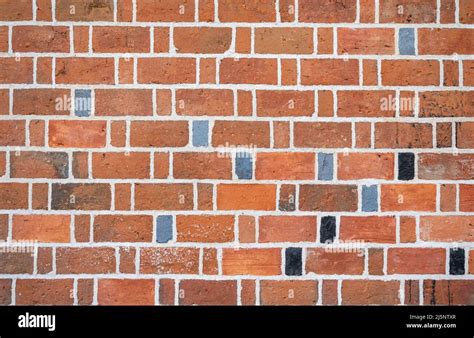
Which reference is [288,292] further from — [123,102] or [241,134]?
[123,102]

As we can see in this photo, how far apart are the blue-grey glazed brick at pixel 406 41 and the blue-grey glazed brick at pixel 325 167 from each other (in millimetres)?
348

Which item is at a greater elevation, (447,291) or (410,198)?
(410,198)

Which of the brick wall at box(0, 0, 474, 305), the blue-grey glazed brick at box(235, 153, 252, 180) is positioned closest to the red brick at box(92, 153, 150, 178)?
the brick wall at box(0, 0, 474, 305)

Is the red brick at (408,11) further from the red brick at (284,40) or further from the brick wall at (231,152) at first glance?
the red brick at (284,40)

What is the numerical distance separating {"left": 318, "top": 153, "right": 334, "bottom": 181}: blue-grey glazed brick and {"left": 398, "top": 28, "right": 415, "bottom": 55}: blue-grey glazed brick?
348 millimetres

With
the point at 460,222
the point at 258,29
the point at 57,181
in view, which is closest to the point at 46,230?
the point at 57,181

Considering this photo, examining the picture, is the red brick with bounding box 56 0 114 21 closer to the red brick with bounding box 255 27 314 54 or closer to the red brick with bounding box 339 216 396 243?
the red brick with bounding box 255 27 314 54

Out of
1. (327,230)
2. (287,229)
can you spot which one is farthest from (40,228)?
(327,230)

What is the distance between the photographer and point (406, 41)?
1497 millimetres

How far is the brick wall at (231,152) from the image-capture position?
1479 mm

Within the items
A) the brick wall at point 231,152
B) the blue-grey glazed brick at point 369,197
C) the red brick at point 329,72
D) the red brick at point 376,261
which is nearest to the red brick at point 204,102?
the brick wall at point 231,152
